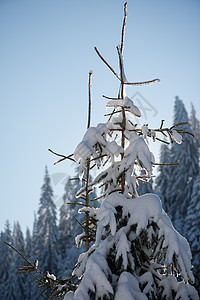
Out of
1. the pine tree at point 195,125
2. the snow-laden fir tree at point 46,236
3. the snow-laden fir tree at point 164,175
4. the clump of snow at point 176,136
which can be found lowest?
the snow-laden fir tree at point 46,236

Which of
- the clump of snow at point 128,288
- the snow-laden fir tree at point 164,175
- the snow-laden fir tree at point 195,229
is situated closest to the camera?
the clump of snow at point 128,288

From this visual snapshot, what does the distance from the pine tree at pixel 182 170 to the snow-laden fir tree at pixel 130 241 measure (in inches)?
1139

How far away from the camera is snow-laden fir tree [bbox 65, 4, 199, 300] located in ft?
9.70

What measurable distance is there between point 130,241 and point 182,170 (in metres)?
31.1

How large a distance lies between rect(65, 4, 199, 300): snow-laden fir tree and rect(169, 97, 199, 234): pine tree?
1139 inches

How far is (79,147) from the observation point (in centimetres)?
353

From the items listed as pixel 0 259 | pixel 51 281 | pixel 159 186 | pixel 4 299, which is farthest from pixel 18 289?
pixel 51 281

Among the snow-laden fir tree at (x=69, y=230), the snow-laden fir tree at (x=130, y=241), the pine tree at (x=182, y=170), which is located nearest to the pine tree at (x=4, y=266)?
the snow-laden fir tree at (x=69, y=230)

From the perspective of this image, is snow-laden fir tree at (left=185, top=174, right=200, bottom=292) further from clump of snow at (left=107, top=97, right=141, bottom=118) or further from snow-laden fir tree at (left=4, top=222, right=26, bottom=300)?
snow-laden fir tree at (left=4, top=222, right=26, bottom=300)

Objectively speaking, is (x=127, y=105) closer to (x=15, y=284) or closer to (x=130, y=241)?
(x=130, y=241)

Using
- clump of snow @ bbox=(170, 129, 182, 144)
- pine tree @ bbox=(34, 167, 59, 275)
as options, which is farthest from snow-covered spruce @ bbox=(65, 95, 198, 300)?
pine tree @ bbox=(34, 167, 59, 275)

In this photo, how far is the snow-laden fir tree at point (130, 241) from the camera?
2.96 metres

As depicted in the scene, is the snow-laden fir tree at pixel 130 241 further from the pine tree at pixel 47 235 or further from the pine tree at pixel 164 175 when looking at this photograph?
the pine tree at pixel 47 235

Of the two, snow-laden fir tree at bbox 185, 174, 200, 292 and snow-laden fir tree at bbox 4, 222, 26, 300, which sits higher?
snow-laden fir tree at bbox 185, 174, 200, 292
